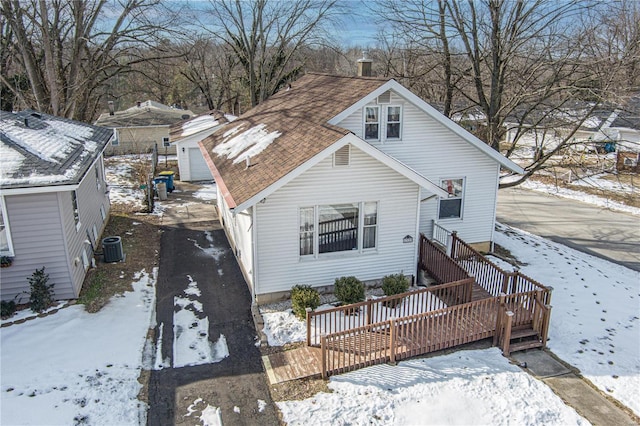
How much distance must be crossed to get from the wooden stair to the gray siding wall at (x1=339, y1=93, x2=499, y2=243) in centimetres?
480

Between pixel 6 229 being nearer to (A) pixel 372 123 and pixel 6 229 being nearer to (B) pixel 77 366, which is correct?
(B) pixel 77 366

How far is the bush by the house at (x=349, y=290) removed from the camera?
37.4ft

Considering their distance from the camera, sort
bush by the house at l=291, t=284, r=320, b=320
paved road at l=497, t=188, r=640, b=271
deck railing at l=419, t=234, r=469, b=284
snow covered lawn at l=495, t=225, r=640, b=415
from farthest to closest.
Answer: paved road at l=497, t=188, r=640, b=271, deck railing at l=419, t=234, r=469, b=284, bush by the house at l=291, t=284, r=320, b=320, snow covered lawn at l=495, t=225, r=640, b=415

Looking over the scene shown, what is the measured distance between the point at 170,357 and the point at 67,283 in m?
3.83

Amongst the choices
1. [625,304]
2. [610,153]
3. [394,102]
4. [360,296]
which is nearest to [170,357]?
[360,296]

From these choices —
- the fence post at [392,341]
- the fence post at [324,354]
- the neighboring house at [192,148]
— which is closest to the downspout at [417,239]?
the fence post at [392,341]

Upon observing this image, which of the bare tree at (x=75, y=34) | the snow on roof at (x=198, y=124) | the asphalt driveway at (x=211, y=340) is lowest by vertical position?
the asphalt driveway at (x=211, y=340)

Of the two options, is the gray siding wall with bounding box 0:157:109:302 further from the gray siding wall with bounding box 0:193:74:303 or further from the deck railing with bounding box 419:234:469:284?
the deck railing with bounding box 419:234:469:284

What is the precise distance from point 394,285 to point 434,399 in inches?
150

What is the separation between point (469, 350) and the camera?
10.2 meters

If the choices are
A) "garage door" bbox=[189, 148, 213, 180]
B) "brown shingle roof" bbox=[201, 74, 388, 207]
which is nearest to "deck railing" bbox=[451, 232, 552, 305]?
"brown shingle roof" bbox=[201, 74, 388, 207]

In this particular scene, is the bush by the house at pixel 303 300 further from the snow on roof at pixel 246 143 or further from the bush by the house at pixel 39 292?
the bush by the house at pixel 39 292

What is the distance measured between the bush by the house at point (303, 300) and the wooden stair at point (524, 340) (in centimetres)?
447

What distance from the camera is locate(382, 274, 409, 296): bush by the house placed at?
38.8 feet
